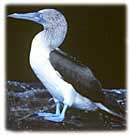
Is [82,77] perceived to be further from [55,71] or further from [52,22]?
[52,22]

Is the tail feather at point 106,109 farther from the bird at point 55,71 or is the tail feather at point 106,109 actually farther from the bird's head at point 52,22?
the bird's head at point 52,22

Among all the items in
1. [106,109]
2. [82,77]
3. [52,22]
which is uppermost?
[52,22]

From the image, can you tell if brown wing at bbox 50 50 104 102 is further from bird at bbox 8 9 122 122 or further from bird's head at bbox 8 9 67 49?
bird's head at bbox 8 9 67 49

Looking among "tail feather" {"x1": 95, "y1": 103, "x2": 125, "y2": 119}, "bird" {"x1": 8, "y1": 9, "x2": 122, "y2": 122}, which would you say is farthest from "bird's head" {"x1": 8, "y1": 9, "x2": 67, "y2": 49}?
"tail feather" {"x1": 95, "y1": 103, "x2": 125, "y2": 119}

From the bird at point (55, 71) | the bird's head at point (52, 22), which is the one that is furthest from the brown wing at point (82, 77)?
the bird's head at point (52, 22)

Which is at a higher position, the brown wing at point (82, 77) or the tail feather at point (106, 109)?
the brown wing at point (82, 77)

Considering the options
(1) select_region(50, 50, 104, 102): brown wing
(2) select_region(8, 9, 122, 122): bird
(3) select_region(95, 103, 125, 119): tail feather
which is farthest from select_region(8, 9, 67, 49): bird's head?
(3) select_region(95, 103, 125, 119): tail feather

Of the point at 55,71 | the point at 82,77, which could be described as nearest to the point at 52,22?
the point at 55,71

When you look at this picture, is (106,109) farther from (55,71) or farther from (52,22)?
(52,22)

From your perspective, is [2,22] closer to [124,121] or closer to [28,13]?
[28,13]

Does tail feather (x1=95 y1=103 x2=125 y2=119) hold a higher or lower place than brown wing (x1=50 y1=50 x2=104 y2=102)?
lower

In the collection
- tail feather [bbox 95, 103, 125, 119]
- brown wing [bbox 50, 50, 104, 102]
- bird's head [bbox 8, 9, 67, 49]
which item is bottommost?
tail feather [bbox 95, 103, 125, 119]

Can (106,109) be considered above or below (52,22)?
below

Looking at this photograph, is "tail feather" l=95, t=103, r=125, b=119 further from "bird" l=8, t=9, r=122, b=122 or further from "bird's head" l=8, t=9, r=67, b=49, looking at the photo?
"bird's head" l=8, t=9, r=67, b=49
